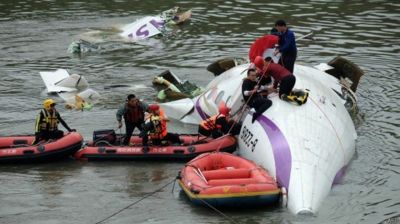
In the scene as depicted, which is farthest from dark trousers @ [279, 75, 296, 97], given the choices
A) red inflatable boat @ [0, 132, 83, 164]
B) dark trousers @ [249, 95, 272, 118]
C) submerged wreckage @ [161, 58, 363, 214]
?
red inflatable boat @ [0, 132, 83, 164]

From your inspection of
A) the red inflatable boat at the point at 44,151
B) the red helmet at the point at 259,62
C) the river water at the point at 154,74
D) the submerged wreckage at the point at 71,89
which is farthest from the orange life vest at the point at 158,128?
the submerged wreckage at the point at 71,89

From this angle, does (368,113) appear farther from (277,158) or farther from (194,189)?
(194,189)

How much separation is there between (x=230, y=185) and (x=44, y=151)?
17.3ft

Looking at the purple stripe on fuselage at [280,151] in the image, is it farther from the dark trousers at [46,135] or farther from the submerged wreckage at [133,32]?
the submerged wreckage at [133,32]

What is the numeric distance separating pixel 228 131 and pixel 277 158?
284 centimetres

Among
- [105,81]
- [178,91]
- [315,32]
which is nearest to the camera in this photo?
[178,91]

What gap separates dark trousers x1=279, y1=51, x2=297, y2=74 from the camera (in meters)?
18.6

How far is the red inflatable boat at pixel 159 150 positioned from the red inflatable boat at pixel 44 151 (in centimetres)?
34

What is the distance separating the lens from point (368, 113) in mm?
21219

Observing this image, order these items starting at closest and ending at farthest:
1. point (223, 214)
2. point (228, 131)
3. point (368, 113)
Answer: point (223, 214) → point (228, 131) → point (368, 113)

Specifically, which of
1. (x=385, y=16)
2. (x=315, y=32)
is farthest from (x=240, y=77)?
(x=385, y=16)

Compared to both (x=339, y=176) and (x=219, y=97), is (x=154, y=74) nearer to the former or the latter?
(x=219, y=97)

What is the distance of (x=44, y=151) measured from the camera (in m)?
17.2

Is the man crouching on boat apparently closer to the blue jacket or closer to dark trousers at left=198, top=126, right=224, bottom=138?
dark trousers at left=198, top=126, right=224, bottom=138
